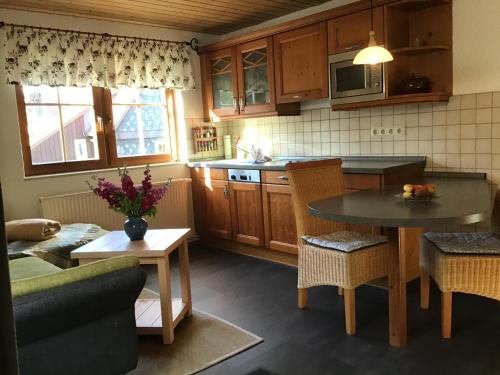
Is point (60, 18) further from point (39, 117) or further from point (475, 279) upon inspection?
point (475, 279)

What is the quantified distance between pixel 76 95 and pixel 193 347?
2.66 m

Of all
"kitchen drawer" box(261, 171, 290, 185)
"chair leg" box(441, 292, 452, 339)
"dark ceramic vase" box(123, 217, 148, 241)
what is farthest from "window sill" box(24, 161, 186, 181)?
"chair leg" box(441, 292, 452, 339)

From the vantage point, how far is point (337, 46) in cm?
353

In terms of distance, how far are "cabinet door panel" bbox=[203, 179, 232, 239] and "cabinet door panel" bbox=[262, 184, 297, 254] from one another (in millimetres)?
525

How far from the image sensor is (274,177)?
3869 millimetres

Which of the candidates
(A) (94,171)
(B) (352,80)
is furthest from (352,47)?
(A) (94,171)

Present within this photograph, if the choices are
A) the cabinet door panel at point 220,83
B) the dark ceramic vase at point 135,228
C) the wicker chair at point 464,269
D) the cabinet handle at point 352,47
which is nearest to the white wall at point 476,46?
the cabinet handle at point 352,47

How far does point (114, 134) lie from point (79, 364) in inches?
113

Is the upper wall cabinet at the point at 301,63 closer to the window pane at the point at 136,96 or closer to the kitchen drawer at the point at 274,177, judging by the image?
the kitchen drawer at the point at 274,177

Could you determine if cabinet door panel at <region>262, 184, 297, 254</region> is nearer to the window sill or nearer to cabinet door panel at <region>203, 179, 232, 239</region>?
cabinet door panel at <region>203, 179, 232, 239</region>

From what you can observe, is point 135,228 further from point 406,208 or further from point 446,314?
point 446,314

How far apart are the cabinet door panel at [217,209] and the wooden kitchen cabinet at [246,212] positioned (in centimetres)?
8

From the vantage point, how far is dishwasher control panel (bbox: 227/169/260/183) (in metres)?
4.02

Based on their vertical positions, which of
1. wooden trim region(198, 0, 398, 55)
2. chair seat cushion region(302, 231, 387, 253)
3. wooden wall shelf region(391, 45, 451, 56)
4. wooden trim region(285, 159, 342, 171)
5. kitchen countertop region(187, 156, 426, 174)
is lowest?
chair seat cushion region(302, 231, 387, 253)
